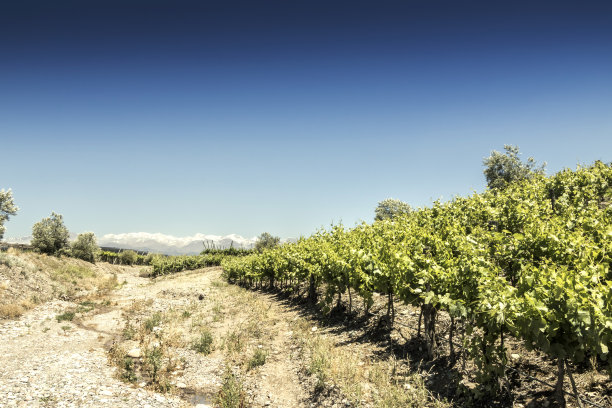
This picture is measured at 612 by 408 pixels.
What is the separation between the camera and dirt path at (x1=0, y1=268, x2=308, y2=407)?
33.8 feet

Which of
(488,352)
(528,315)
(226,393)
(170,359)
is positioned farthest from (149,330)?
(528,315)

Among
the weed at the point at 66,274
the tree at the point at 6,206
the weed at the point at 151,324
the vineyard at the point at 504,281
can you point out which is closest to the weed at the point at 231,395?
the vineyard at the point at 504,281

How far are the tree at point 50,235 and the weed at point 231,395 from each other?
60.7m

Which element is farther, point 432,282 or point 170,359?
point 170,359

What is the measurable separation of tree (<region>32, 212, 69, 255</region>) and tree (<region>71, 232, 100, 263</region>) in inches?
98.0

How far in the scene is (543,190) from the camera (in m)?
22.3

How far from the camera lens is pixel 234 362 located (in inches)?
523

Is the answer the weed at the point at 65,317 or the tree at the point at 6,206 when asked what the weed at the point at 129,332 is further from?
the tree at the point at 6,206

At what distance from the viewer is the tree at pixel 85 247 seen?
62.7 meters

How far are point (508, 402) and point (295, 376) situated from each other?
6.52 metres

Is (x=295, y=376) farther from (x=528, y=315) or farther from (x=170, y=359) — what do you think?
(x=528, y=315)

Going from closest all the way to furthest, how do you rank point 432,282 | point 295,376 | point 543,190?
1. point 432,282
2. point 295,376
3. point 543,190

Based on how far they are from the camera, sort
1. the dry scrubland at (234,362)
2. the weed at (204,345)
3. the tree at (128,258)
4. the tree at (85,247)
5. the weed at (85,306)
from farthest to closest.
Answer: the tree at (128,258) → the tree at (85,247) → the weed at (85,306) → the weed at (204,345) → the dry scrubland at (234,362)

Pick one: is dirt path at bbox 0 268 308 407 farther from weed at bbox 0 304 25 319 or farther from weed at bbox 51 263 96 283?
weed at bbox 51 263 96 283
